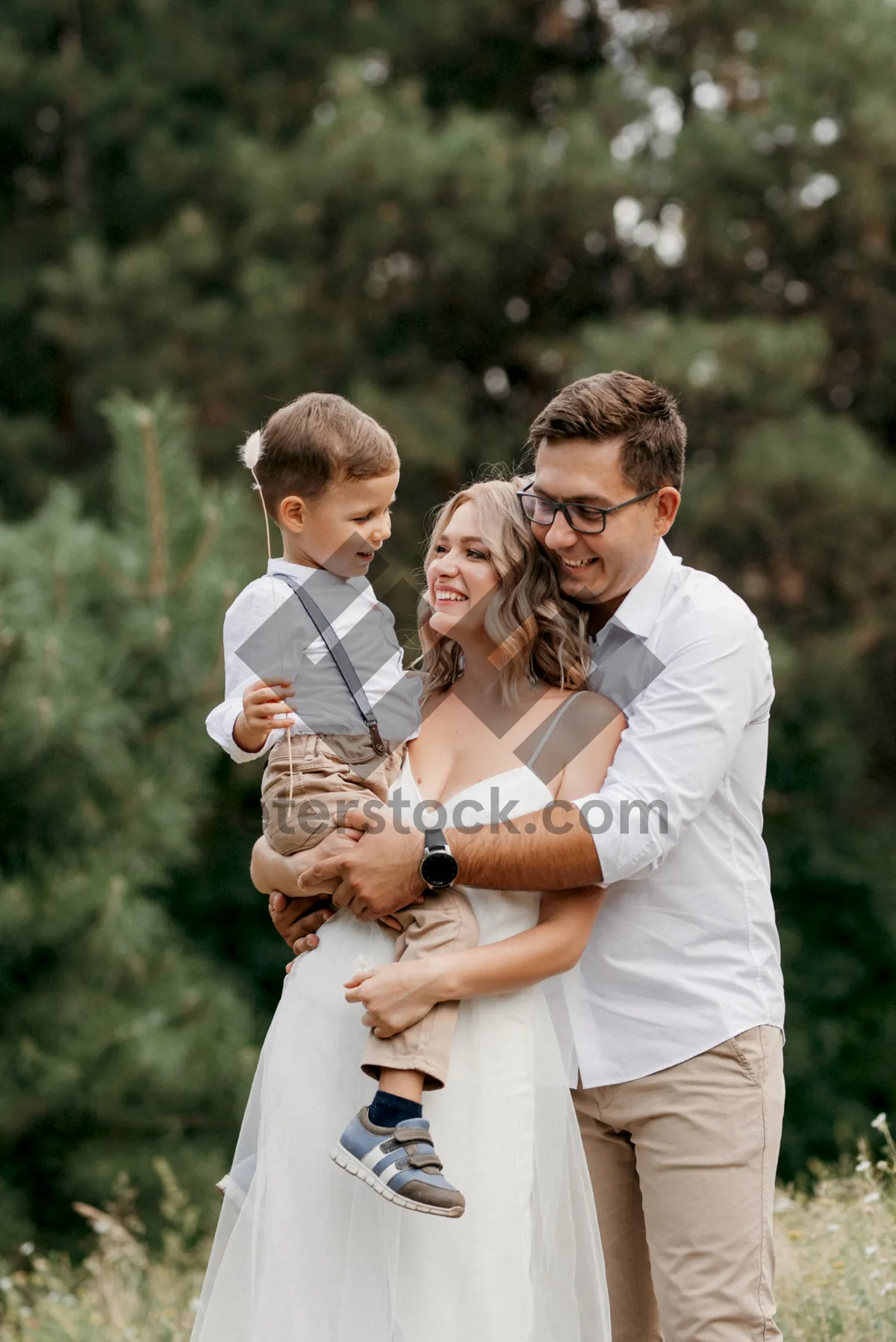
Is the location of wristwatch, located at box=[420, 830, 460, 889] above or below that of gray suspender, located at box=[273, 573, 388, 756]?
below

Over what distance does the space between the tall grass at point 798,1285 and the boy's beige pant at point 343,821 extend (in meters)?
1.49

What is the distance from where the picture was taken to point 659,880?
2539 millimetres

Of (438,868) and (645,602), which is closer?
(438,868)

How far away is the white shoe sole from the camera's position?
2.18 metres

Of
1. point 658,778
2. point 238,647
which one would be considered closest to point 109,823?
point 238,647

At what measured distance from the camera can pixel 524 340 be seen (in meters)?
10.9

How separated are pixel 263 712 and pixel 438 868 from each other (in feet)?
1.30

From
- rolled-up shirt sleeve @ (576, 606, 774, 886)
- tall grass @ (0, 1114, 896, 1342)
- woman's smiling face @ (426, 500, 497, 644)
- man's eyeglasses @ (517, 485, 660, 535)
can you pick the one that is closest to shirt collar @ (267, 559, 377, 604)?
woman's smiling face @ (426, 500, 497, 644)

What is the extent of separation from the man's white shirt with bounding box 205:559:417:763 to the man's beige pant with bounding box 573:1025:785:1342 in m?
0.73

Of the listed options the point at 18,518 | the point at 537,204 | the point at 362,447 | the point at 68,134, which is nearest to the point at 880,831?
the point at 537,204

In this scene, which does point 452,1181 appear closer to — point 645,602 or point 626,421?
point 645,602

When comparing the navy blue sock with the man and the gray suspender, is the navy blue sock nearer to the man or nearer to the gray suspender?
the man

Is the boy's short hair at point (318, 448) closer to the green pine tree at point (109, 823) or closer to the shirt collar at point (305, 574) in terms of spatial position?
the shirt collar at point (305, 574)

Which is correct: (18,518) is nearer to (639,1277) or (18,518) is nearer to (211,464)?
(211,464)
